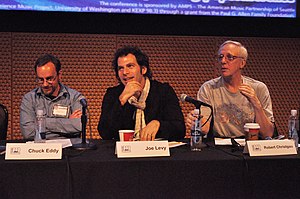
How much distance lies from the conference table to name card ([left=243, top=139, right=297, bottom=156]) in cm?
5

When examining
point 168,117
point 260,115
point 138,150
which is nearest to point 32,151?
point 138,150

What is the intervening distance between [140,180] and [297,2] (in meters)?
3.43

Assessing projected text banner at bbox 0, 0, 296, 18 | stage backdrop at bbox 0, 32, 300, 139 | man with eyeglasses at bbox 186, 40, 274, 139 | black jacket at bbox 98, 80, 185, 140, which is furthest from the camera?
stage backdrop at bbox 0, 32, 300, 139

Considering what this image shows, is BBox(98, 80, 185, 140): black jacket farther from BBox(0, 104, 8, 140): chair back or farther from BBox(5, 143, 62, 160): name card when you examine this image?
BBox(5, 143, 62, 160): name card

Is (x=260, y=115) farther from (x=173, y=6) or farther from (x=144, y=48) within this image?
(x=144, y=48)

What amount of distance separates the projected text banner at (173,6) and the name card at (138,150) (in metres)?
2.64

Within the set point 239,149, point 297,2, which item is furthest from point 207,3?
point 239,149

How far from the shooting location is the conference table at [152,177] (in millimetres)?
1916

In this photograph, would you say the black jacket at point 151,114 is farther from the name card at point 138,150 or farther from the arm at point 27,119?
the name card at point 138,150

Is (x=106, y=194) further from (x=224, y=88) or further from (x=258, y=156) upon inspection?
(x=224, y=88)

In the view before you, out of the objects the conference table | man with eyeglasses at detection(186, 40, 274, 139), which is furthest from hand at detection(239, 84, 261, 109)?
the conference table

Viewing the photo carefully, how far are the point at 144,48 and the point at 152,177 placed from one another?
307cm

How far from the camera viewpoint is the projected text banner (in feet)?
14.3

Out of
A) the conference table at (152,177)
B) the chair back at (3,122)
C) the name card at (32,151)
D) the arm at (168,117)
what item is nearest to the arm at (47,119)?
the chair back at (3,122)
